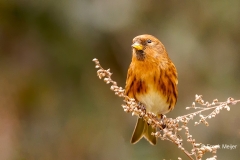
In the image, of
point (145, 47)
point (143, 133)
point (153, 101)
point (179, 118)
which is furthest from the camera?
point (143, 133)

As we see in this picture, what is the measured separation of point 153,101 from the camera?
11.7 feet

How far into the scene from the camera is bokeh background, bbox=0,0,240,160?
5.50 m

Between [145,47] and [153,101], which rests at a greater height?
[145,47]

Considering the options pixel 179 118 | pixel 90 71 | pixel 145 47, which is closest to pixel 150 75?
pixel 145 47

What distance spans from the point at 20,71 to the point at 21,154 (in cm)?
98

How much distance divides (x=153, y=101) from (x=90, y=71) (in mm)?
2344

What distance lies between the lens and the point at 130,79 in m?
3.56

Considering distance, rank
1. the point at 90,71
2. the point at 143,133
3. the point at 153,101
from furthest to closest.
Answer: the point at 90,71, the point at 143,133, the point at 153,101

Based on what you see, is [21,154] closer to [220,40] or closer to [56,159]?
[56,159]

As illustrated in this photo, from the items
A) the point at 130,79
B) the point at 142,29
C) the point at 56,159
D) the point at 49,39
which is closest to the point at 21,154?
the point at 56,159

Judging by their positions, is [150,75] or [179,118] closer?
[179,118]

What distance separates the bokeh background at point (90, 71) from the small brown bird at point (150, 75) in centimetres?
182

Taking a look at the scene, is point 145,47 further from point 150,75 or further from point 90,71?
point 90,71

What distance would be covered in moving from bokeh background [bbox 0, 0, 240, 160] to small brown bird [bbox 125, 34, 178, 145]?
5.96 ft
